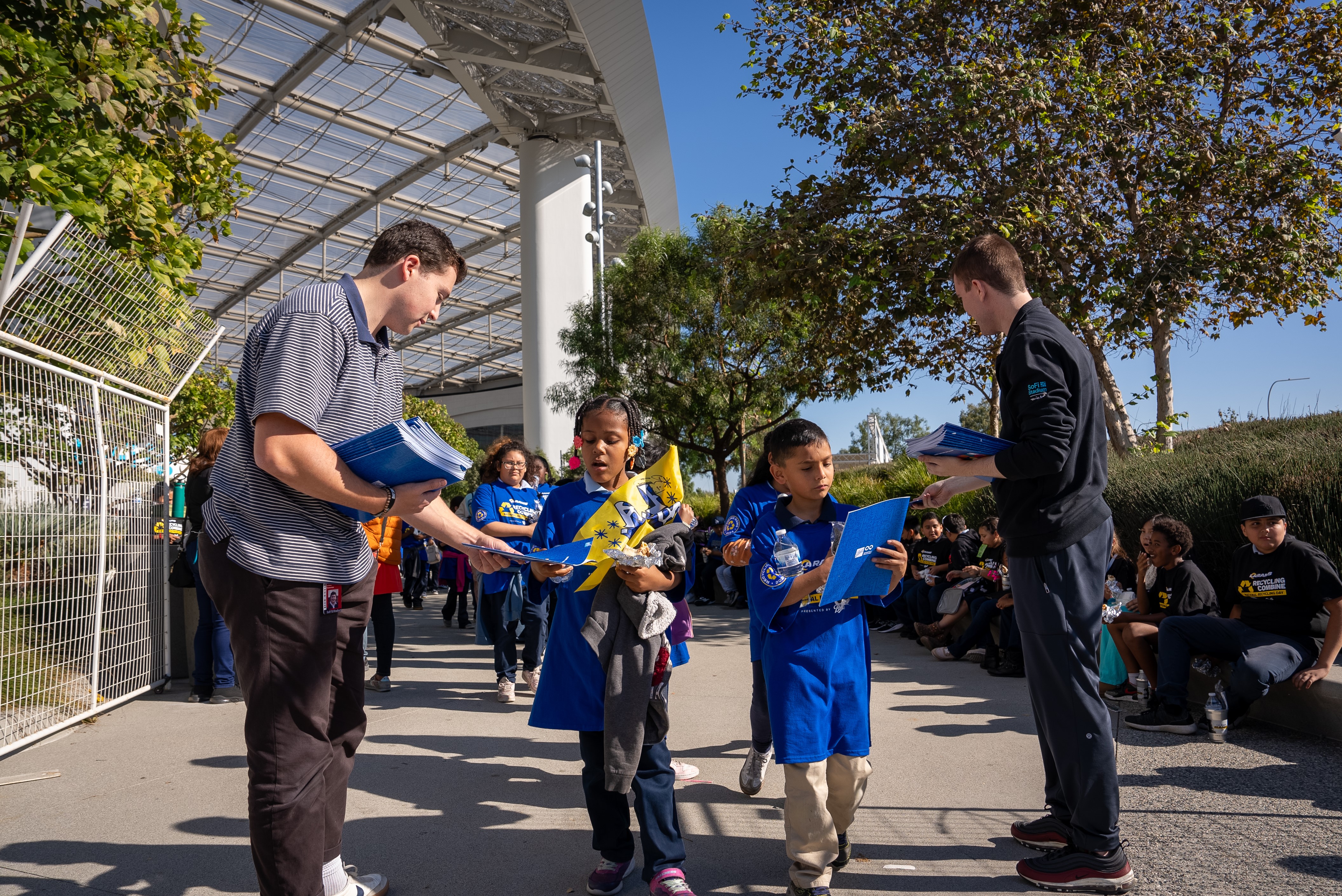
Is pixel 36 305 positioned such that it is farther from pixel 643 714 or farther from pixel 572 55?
pixel 572 55

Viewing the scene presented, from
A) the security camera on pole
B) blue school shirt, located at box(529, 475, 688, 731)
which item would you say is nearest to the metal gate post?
blue school shirt, located at box(529, 475, 688, 731)

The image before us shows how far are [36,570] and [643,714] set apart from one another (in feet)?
12.7

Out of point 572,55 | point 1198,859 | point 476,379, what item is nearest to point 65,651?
point 1198,859

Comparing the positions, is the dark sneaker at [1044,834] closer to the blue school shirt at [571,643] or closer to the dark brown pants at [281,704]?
the blue school shirt at [571,643]

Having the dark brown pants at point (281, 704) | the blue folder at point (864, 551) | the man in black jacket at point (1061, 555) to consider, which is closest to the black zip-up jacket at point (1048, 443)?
the man in black jacket at point (1061, 555)

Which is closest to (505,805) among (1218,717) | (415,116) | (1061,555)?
(1061,555)

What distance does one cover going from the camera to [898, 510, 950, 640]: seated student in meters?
9.12

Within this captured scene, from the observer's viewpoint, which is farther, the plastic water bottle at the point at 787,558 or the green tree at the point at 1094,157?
the green tree at the point at 1094,157

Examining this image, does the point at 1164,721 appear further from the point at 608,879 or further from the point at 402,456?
the point at 402,456

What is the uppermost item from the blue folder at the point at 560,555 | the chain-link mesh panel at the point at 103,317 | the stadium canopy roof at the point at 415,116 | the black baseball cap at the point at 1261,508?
the stadium canopy roof at the point at 415,116

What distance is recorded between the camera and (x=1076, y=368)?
3.02 metres

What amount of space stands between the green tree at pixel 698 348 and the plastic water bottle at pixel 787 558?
Result: 11.6m

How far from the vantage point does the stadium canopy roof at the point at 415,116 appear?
2206cm

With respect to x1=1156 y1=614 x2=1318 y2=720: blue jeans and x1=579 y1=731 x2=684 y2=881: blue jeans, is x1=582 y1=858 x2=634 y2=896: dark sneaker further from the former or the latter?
x1=1156 y1=614 x2=1318 y2=720: blue jeans
